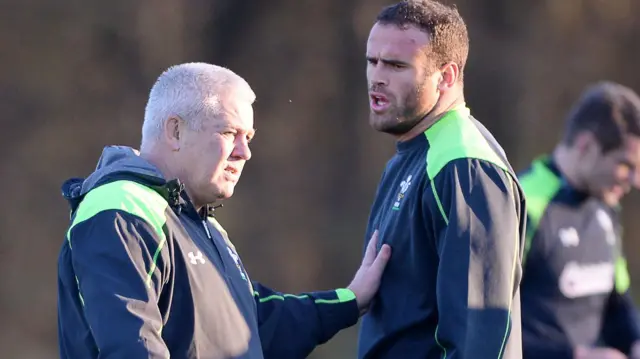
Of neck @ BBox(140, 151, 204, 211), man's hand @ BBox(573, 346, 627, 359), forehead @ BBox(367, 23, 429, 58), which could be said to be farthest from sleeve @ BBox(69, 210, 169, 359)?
man's hand @ BBox(573, 346, 627, 359)

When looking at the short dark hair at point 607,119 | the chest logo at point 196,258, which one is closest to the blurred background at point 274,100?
the short dark hair at point 607,119

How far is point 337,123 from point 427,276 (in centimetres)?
523

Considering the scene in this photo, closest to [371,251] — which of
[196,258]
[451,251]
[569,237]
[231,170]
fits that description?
[451,251]

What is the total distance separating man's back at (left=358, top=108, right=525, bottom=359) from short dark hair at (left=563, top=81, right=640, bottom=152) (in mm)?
1031

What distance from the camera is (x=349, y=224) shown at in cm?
880

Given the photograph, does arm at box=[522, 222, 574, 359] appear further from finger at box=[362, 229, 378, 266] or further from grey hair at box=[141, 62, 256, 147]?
grey hair at box=[141, 62, 256, 147]

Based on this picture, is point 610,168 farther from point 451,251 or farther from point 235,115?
point 235,115

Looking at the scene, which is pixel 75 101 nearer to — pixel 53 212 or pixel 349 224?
pixel 53 212

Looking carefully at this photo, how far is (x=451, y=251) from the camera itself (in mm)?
3334

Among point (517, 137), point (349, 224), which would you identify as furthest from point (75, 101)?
point (517, 137)

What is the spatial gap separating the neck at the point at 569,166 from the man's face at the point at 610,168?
0.03m

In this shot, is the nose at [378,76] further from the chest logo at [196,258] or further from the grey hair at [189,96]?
the chest logo at [196,258]

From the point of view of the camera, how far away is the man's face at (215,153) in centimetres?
340

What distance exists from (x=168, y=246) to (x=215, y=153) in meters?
0.36
